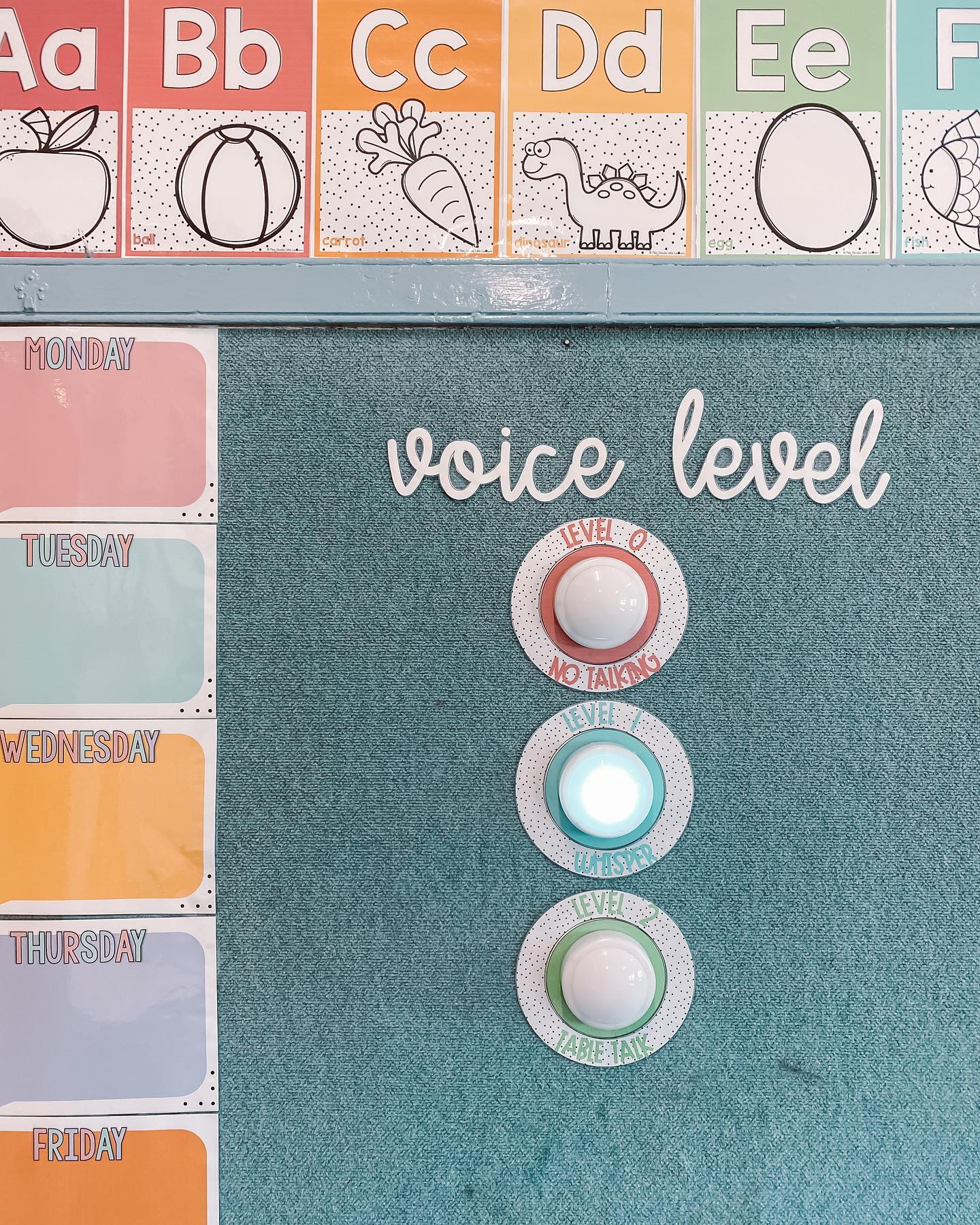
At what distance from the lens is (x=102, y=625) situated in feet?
2.47

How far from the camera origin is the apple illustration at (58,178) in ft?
2.42

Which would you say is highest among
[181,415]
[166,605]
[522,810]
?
[181,415]

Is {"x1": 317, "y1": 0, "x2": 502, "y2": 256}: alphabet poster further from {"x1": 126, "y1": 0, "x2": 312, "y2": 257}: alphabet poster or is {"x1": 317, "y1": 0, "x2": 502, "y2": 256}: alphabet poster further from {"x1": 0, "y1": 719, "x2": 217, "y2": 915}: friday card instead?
{"x1": 0, "y1": 719, "x2": 217, "y2": 915}: friday card

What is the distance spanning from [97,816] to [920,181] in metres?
0.91

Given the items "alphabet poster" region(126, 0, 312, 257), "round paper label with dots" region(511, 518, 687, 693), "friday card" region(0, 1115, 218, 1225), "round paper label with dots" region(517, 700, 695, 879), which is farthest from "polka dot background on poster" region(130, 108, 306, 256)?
"friday card" region(0, 1115, 218, 1225)

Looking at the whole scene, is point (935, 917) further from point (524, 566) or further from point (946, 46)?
point (946, 46)

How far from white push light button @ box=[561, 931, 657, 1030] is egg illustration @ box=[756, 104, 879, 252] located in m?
0.63

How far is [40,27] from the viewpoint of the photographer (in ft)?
2.42

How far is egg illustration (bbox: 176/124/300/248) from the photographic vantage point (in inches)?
29.0

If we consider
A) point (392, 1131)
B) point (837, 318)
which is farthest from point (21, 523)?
point (837, 318)

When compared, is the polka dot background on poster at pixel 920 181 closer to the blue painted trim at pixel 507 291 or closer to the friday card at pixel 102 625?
the blue painted trim at pixel 507 291

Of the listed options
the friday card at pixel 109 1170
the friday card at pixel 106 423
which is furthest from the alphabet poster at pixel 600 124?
the friday card at pixel 109 1170

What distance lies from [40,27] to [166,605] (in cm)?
52

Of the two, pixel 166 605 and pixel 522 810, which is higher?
pixel 166 605
